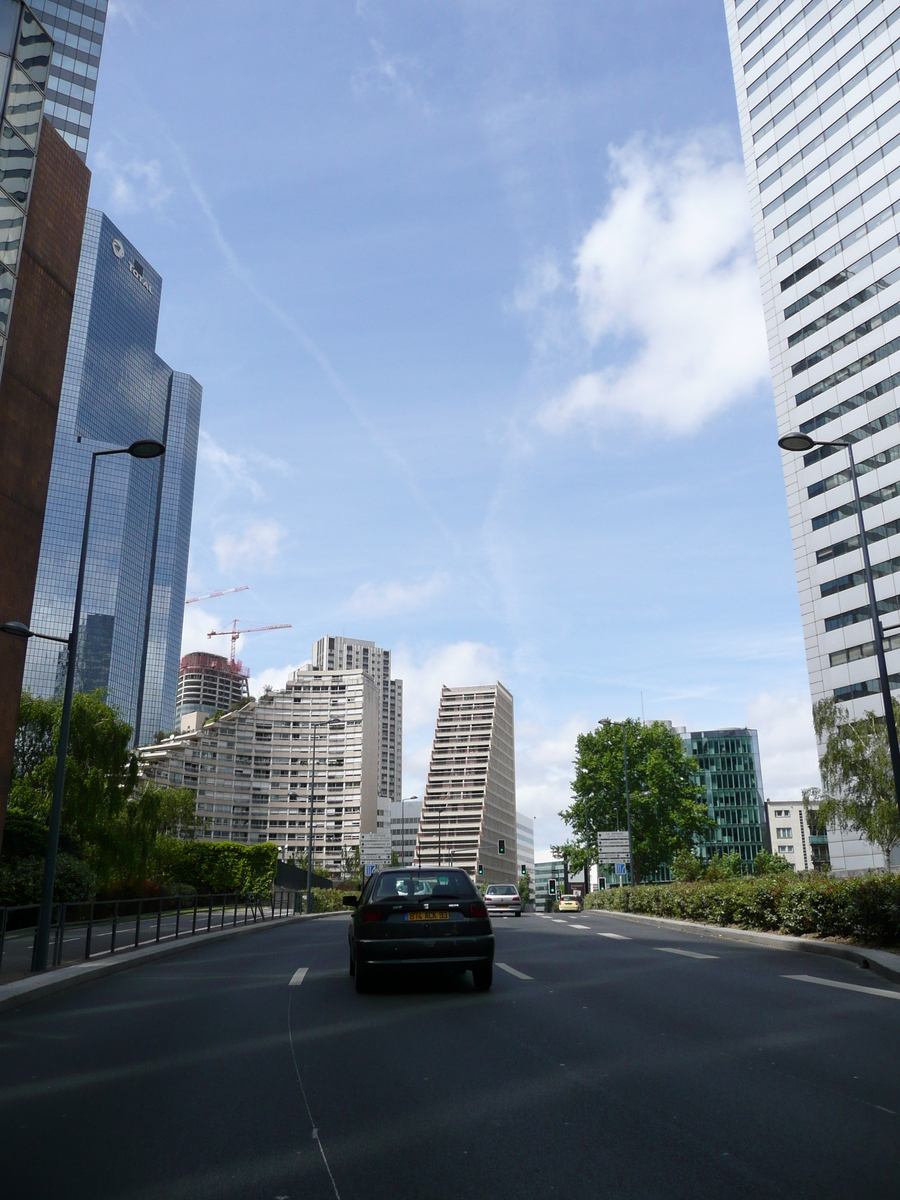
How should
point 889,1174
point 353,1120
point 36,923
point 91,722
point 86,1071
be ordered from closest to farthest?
point 889,1174 → point 353,1120 → point 86,1071 → point 36,923 → point 91,722

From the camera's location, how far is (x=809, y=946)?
1634cm

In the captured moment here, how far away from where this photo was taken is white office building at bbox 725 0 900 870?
6538 cm

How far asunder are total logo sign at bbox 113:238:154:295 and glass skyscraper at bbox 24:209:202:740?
6.9 inches

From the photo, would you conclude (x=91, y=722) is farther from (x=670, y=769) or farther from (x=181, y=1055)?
(x=670, y=769)

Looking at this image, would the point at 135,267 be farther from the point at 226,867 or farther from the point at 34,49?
the point at 34,49

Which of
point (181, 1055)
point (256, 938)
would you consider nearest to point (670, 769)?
point (256, 938)

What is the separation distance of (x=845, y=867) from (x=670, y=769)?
1371cm

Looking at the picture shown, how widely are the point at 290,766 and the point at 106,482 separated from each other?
192 ft

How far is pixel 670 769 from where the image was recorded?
71938 millimetres


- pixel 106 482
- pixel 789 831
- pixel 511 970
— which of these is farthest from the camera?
pixel 789 831

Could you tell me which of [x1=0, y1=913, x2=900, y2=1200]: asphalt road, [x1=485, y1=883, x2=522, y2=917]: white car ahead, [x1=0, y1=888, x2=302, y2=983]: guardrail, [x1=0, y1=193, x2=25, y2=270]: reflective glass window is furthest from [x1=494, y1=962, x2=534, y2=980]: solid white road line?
[x1=485, y1=883, x2=522, y2=917]: white car ahead

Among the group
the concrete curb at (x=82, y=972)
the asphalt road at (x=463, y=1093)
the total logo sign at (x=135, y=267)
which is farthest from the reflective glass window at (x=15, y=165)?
the total logo sign at (x=135, y=267)

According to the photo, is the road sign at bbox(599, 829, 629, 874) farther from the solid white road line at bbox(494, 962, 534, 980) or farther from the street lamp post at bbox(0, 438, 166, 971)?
the street lamp post at bbox(0, 438, 166, 971)

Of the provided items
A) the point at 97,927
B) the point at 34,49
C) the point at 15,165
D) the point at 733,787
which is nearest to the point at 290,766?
the point at 733,787
